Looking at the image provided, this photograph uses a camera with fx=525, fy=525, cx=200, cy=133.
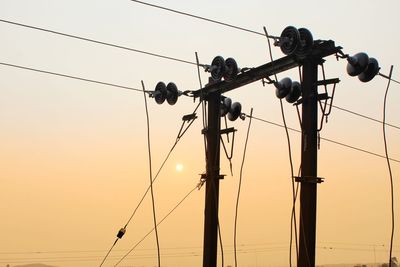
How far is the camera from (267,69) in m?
12.0

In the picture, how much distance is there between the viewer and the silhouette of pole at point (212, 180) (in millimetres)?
12961

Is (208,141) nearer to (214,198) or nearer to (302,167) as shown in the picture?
(214,198)

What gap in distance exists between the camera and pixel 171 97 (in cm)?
1428

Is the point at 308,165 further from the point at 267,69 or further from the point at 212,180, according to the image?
the point at 212,180

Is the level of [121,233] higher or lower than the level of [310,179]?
lower

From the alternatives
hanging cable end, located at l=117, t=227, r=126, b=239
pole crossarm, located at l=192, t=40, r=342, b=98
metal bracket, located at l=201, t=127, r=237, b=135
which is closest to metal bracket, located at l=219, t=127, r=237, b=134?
metal bracket, located at l=201, t=127, r=237, b=135

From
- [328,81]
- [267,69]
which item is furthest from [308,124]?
[267,69]

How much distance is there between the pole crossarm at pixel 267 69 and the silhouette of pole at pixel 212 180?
0.23 m

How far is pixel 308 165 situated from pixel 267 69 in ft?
8.63

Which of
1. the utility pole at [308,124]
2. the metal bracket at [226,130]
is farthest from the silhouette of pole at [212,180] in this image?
the utility pole at [308,124]

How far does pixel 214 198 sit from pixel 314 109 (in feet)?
12.2

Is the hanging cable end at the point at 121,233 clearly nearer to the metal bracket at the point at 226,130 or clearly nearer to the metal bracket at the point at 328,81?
the metal bracket at the point at 226,130

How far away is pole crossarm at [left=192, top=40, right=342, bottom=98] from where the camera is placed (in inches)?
419

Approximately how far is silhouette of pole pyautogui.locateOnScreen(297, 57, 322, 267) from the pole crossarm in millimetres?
229
